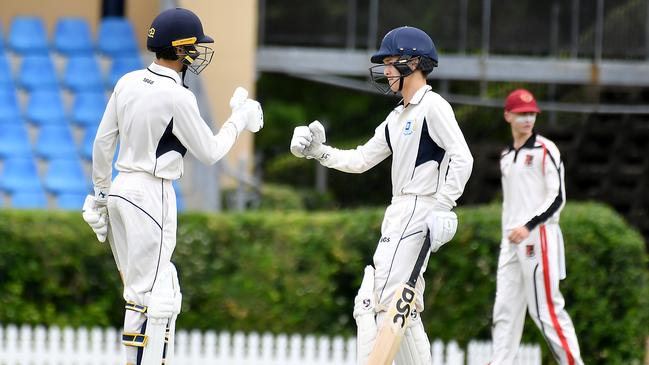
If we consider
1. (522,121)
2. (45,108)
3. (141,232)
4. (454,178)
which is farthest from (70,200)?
(454,178)

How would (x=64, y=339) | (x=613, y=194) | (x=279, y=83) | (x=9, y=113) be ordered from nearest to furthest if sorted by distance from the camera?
(x=64, y=339) → (x=9, y=113) → (x=613, y=194) → (x=279, y=83)

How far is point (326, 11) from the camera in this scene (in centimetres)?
1499

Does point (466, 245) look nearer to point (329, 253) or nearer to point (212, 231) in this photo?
point (329, 253)

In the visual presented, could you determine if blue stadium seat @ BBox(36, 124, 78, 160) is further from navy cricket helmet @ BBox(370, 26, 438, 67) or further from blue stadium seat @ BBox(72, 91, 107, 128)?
navy cricket helmet @ BBox(370, 26, 438, 67)

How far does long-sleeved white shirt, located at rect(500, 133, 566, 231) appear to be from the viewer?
847 centimetres

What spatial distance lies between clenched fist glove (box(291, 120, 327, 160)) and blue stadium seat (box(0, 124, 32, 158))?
6617mm

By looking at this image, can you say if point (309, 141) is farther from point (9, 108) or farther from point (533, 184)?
point (9, 108)

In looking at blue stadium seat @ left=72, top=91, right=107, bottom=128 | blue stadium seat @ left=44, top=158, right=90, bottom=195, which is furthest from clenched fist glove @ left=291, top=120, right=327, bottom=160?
blue stadium seat @ left=72, top=91, right=107, bottom=128

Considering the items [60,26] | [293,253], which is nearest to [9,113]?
[60,26]

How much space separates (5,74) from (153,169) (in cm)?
835

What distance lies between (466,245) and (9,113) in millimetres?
5811

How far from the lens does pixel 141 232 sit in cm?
639

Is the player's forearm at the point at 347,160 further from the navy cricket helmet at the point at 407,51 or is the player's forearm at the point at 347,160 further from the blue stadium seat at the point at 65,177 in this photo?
the blue stadium seat at the point at 65,177

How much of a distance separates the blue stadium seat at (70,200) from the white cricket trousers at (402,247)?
6088mm
